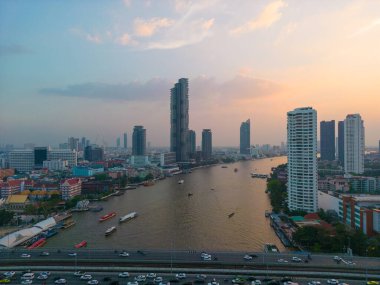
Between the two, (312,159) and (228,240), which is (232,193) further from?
(228,240)

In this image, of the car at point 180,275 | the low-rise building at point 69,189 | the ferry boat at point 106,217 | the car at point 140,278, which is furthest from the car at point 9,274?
the low-rise building at point 69,189

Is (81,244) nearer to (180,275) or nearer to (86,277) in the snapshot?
(86,277)

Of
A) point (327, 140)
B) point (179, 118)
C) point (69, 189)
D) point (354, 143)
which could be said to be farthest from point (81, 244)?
point (327, 140)

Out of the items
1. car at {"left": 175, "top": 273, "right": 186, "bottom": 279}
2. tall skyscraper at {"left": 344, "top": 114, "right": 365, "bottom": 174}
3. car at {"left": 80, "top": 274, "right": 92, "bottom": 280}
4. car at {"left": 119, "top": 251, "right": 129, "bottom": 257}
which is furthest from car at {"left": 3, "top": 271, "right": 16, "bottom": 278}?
tall skyscraper at {"left": 344, "top": 114, "right": 365, "bottom": 174}

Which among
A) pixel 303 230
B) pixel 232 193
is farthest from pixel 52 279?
pixel 232 193

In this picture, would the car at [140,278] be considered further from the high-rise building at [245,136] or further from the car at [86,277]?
the high-rise building at [245,136]

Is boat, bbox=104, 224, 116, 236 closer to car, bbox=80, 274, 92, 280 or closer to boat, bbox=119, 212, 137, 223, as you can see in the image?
boat, bbox=119, 212, 137, 223
